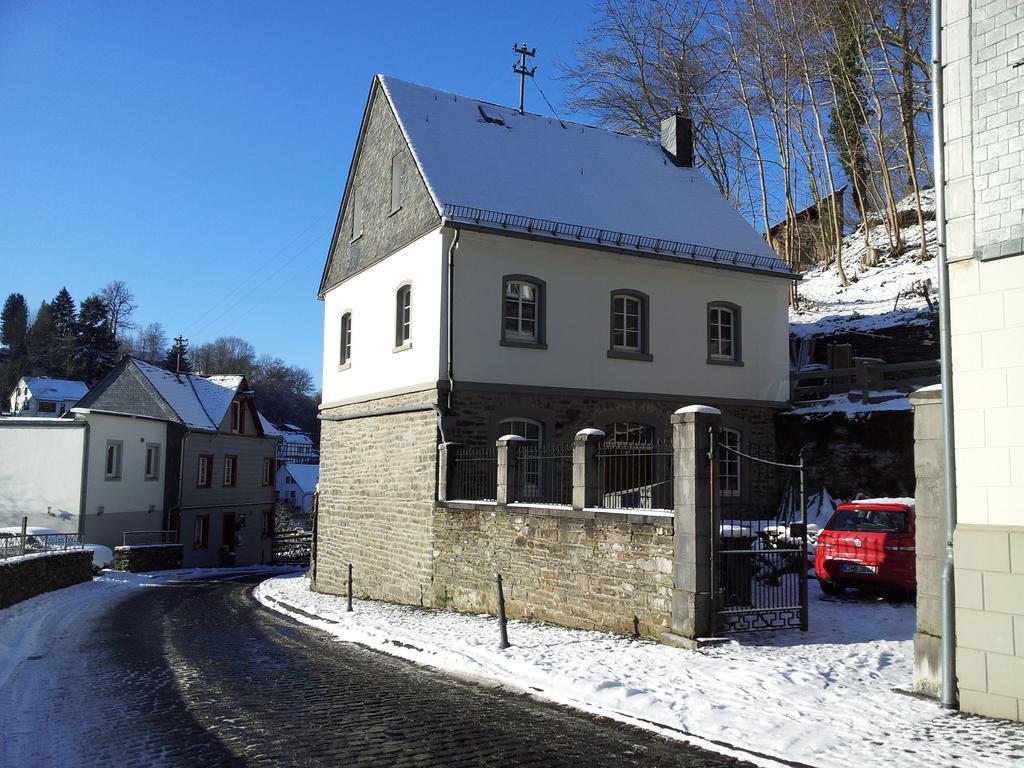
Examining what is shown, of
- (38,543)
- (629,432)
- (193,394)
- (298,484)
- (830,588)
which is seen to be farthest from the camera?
(298,484)

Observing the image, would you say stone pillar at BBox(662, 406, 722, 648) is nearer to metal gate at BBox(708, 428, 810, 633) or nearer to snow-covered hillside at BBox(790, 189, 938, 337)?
metal gate at BBox(708, 428, 810, 633)

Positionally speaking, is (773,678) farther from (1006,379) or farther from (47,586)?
(47,586)

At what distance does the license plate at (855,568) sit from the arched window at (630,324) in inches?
281

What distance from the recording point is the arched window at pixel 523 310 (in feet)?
58.6

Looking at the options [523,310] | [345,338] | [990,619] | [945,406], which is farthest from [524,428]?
[990,619]

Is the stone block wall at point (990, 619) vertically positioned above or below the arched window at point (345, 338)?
below

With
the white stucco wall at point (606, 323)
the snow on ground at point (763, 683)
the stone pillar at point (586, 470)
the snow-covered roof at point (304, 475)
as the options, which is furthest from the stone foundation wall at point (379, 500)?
the snow-covered roof at point (304, 475)

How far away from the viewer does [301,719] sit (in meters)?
7.75

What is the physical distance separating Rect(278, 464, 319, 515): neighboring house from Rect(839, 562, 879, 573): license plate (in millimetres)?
62271

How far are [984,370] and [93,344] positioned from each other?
80.8m

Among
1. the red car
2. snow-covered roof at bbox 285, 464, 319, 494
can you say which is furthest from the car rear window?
snow-covered roof at bbox 285, 464, 319, 494

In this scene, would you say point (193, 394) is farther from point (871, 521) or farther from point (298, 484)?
point (871, 521)

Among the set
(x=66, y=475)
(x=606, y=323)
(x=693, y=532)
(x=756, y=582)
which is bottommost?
(x=756, y=582)

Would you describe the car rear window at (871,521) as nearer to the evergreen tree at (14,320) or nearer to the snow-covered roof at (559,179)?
the snow-covered roof at (559,179)
